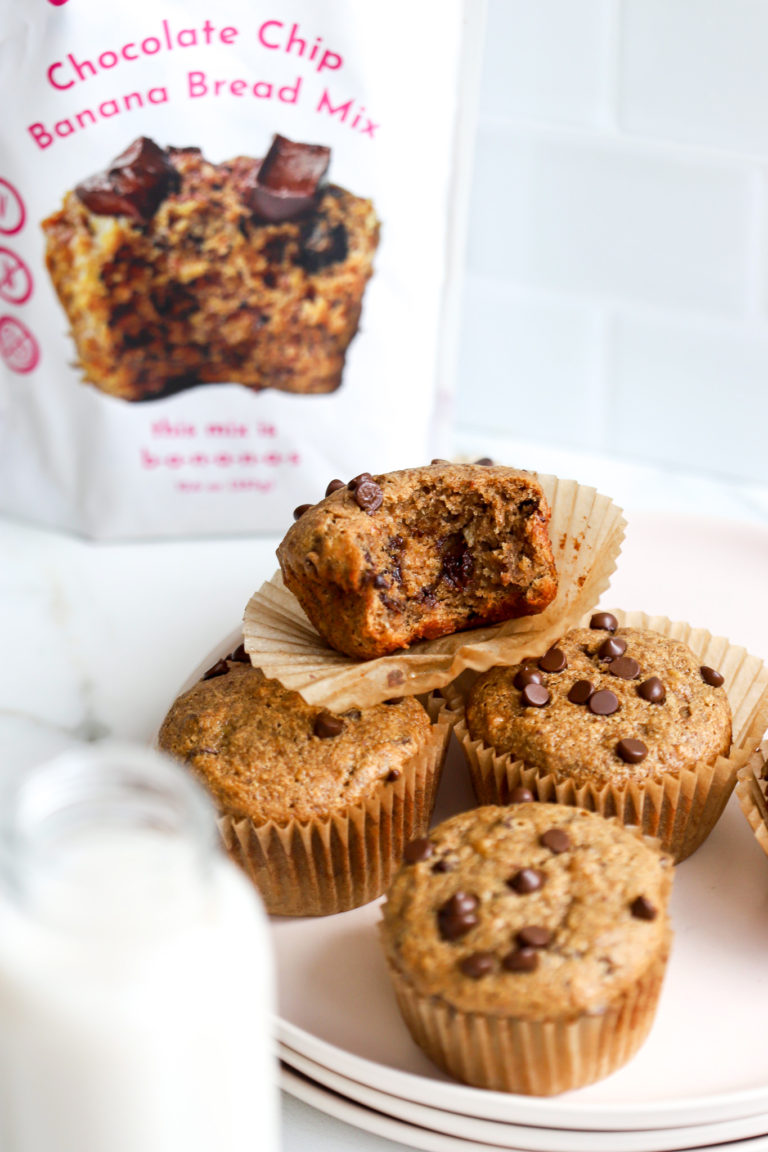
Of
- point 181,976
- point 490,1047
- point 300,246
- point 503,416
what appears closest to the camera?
point 181,976

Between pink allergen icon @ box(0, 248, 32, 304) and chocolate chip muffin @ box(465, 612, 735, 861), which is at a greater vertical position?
pink allergen icon @ box(0, 248, 32, 304)

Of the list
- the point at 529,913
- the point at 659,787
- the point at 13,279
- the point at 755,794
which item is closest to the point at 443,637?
the point at 659,787

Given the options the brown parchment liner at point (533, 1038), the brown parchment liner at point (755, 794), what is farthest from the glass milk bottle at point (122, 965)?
the brown parchment liner at point (755, 794)

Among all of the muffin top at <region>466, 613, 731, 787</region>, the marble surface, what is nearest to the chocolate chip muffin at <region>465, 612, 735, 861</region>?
the muffin top at <region>466, 613, 731, 787</region>

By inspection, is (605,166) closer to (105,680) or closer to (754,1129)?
(105,680)

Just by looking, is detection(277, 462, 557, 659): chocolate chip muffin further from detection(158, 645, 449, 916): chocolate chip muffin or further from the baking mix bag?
the baking mix bag

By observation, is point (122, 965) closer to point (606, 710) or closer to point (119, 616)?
point (606, 710)

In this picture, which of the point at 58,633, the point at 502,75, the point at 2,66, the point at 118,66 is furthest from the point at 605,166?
the point at 58,633
